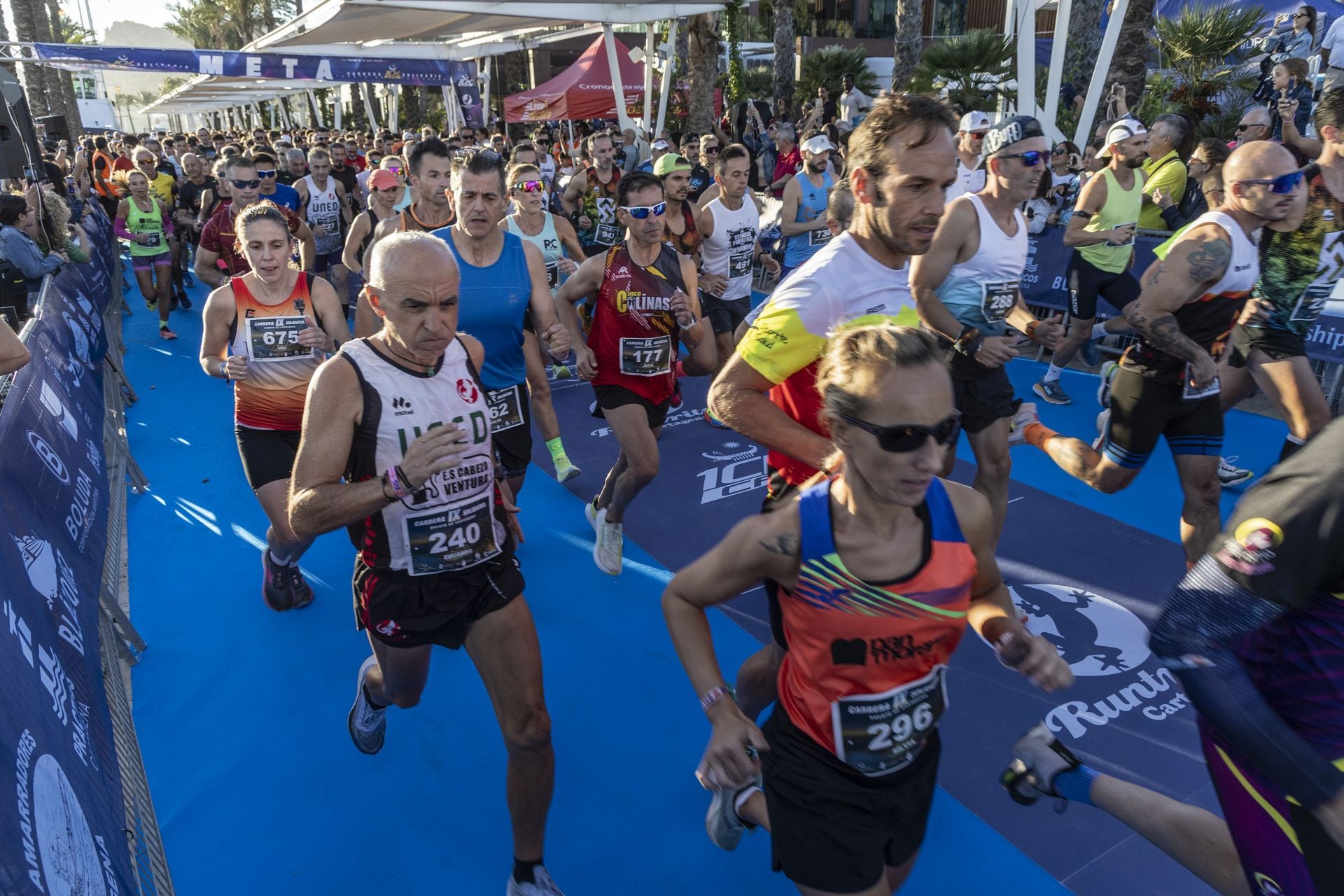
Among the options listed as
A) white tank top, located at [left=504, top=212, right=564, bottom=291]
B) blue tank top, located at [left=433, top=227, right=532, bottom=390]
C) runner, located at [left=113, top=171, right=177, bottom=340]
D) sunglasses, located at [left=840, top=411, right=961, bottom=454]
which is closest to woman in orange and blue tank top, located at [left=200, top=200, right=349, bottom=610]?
blue tank top, located at [left=433, top=227, right=532, bottom=390]

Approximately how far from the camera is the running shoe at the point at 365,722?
339cm

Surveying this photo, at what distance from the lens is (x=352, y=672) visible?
14.2 ft

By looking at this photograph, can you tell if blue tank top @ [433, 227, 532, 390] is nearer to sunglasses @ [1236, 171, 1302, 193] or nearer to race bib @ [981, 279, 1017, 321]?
race bib @ [981, 279, 1017, 321]

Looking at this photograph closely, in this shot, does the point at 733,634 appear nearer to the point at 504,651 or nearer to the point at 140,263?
the point at 504,651

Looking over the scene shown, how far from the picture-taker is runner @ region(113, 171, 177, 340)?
35.2ft

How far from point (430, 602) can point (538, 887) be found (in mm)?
964

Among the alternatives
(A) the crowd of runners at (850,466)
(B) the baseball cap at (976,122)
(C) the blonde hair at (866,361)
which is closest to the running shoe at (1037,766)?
(A) the crowd of runners at (850,466)

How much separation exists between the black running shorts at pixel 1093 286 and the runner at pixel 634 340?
3.76 metres

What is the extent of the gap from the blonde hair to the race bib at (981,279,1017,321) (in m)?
2.32

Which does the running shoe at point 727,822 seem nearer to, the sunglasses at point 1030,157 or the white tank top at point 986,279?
the white tank top at point 986,279

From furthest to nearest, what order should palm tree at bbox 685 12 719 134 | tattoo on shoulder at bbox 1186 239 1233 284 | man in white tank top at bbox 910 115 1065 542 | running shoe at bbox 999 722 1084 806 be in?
palm tree at bbox 685 12 719 134 → man in white tank top at bbox 910 115 1065 542 → tattoo on shoulder at bbox 1186 239 1233 284 → running shoe at bbox 999 722 1084 806

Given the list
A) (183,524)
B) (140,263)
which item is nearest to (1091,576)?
(183,524)

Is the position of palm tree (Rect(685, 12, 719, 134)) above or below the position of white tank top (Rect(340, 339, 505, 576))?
above

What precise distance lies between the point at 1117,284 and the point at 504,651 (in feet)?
20.6
